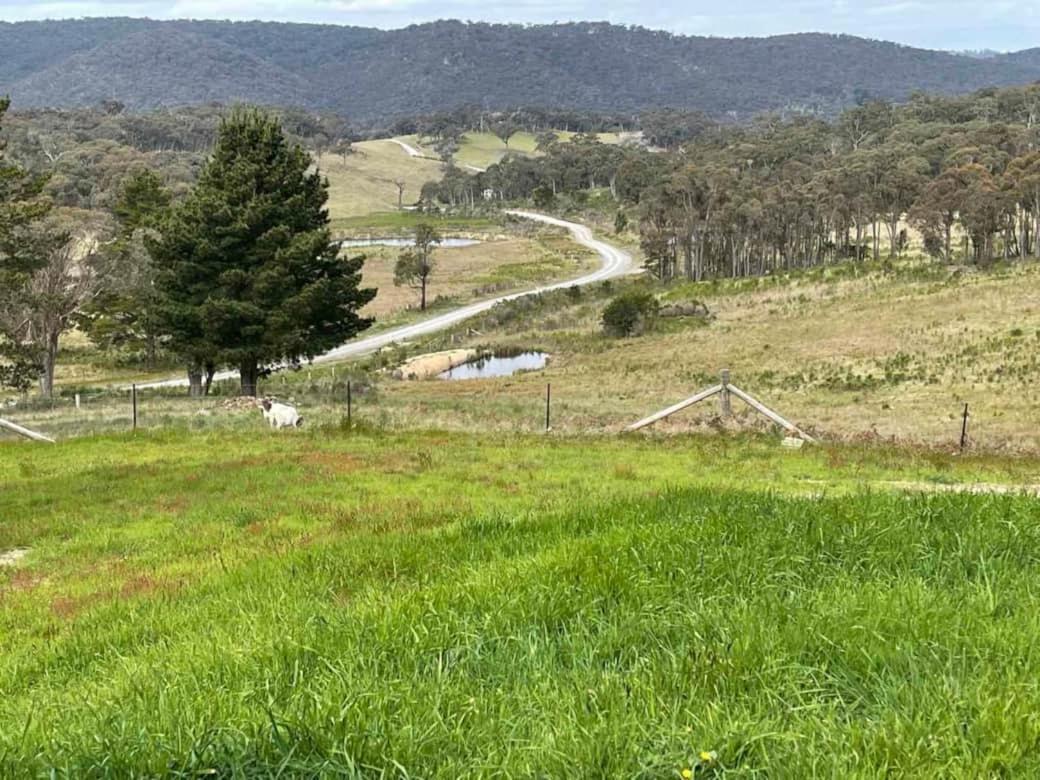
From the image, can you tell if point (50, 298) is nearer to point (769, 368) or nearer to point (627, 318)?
point (769, 368)

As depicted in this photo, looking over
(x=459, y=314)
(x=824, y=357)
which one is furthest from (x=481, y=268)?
(x=824, y=357)

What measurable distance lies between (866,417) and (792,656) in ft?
86.7

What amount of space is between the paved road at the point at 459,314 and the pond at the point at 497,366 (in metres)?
7.64

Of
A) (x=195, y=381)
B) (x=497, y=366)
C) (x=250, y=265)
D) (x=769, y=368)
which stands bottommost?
(x=497, y=366)

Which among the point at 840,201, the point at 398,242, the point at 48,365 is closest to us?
the point at 48,365

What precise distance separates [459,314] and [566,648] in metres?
79.0

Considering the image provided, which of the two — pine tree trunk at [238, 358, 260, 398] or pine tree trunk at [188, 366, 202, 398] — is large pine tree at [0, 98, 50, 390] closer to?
pine tree trunk at [188, 366, 202, 398]

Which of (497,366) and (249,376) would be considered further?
(497,366)

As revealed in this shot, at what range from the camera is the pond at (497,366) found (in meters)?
56.2

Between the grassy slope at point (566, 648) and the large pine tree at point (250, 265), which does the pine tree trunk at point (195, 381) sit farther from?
the grassy slope at point (566, 648)

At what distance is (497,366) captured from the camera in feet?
194

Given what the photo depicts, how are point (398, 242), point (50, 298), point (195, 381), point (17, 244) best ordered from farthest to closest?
point (398, 242) < point (50, 298) < point (195, 381) < point (17, 244)

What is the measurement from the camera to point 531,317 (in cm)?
7588

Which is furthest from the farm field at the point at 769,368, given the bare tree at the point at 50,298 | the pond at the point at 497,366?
the bare tree at the point at 50,298
